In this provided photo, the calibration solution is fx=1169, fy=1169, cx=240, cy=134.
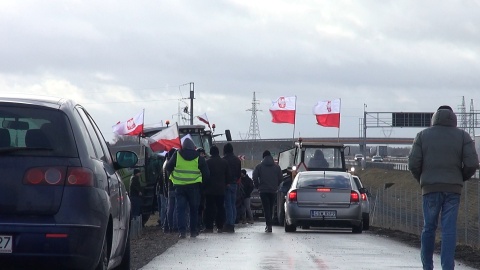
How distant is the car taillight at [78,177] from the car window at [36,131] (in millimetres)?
148

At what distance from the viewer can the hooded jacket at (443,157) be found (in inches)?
477

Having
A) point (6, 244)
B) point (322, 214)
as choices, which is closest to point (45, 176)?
point (6, 244)

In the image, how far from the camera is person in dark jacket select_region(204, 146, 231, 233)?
24.1 metres

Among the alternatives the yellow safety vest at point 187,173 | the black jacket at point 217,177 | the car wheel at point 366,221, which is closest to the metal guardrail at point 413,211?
the car wheel at point 366,221

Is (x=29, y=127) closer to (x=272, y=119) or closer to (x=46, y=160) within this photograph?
(x=46, y=160)

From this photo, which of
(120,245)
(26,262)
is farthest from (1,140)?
(120,245)

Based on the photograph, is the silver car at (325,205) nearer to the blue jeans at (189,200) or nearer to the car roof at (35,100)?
the blue jeans at (189,200)

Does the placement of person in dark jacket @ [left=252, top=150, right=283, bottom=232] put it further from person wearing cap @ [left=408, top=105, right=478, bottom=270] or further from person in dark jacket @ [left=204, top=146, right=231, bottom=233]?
person wearing cap @ [left=408, top=105, right=478, bottom=270]

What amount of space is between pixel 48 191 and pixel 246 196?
2340cm

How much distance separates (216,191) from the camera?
2414 cm

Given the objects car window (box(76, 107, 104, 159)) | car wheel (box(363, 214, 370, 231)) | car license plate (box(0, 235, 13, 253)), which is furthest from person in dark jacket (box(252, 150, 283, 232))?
car license plate (box(0, 235, 13, 253))

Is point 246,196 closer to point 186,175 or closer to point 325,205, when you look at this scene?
point 325,205

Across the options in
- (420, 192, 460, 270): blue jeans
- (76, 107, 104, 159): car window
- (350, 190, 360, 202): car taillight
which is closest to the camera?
(76, 107, 104, 159): car window

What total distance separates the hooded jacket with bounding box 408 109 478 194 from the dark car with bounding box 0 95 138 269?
165 inches
